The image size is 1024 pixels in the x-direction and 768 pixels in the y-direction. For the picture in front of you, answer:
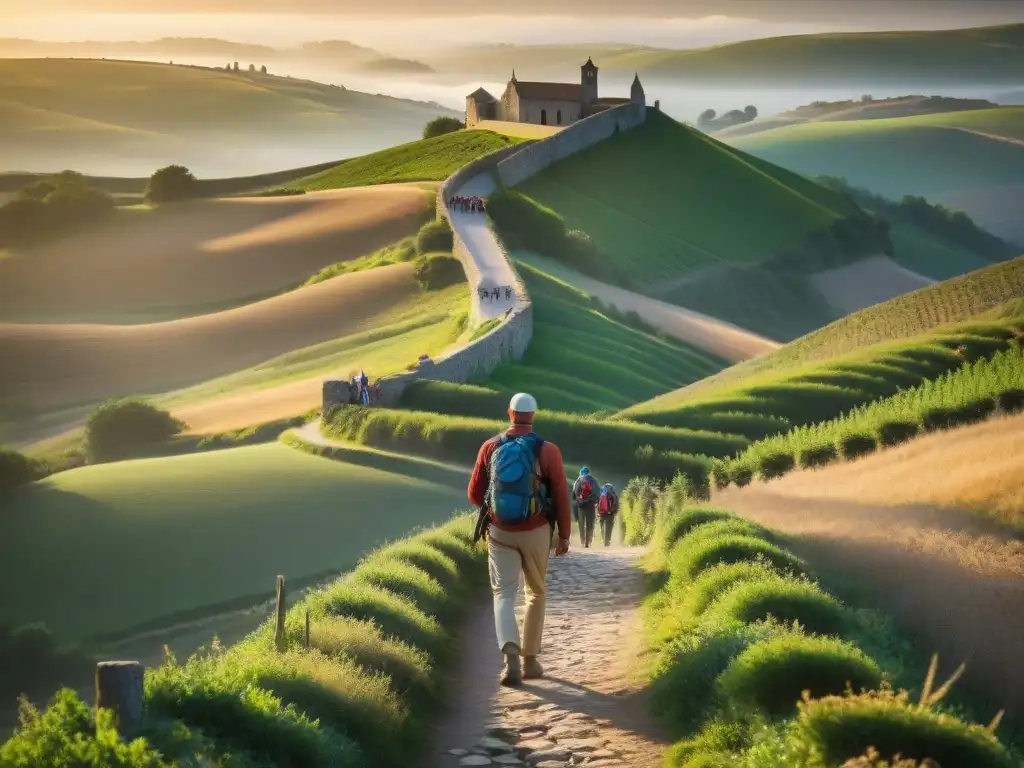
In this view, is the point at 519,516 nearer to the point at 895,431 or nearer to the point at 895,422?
the point at 895,431

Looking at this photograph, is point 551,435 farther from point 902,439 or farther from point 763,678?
point 763,678

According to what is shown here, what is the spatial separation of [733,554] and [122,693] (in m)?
7.85

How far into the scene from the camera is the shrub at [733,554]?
14398 mm

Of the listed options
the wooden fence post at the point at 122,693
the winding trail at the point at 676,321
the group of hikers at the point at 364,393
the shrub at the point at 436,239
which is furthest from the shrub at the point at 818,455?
the shrub at the point at 436,239

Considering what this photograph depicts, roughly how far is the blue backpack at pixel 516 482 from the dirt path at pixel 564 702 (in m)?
1.37

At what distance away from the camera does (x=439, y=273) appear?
76125 millimetres

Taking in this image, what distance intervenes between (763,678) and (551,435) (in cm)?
2653

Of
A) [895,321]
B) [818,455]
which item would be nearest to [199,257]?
[895,321]

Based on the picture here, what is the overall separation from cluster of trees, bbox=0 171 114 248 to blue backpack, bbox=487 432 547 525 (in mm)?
110771

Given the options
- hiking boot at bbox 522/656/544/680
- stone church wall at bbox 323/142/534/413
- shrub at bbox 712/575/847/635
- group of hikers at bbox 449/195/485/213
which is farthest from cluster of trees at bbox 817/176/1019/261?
hiking boot at bbox 522/656/544/680

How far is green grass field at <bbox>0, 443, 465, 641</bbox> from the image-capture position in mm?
26750

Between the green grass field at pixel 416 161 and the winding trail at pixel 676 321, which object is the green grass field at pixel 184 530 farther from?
the green grass field at pixel 416 161

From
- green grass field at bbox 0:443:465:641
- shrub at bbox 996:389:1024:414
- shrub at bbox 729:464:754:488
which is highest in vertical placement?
shrub at bbox 996:389:1024:414

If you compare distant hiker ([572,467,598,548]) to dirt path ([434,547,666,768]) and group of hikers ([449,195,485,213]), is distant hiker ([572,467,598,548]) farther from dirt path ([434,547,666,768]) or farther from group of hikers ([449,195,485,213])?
group of hikers ([449,195,485,213])
